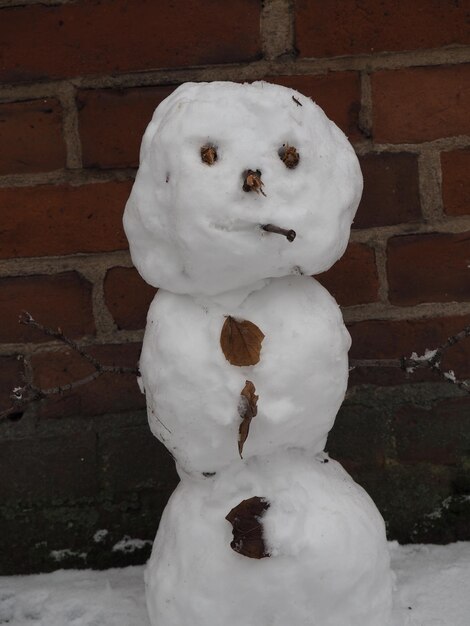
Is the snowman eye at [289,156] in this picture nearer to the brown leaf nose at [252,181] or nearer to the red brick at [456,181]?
the brown leaf nose at [252,181]

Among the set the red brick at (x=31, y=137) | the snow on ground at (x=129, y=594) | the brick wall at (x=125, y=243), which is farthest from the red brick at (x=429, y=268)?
the red brick at (x=31, y=137)

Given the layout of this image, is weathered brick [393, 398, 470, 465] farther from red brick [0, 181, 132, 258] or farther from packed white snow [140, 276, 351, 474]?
red brick [0, 181, 132, 258]

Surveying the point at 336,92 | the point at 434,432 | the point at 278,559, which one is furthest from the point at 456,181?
the point at 278,559

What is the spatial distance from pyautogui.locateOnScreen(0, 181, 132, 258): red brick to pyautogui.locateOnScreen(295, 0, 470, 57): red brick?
0.32m

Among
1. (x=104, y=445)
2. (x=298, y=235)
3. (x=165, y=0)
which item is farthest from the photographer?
(x=104, y=445)

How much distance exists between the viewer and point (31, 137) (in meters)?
1.11

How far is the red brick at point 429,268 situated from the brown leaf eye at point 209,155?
432mm

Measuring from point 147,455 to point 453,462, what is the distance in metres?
0.44

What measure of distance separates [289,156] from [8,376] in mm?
588

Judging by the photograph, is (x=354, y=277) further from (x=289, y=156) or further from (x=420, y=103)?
(x=289, y=156)

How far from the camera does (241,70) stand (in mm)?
1099

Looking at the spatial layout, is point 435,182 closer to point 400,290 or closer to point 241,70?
point 400,290

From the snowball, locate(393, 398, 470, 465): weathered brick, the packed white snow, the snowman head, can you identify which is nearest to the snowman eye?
the snowman head

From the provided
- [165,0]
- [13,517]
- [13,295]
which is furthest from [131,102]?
[13,517]
